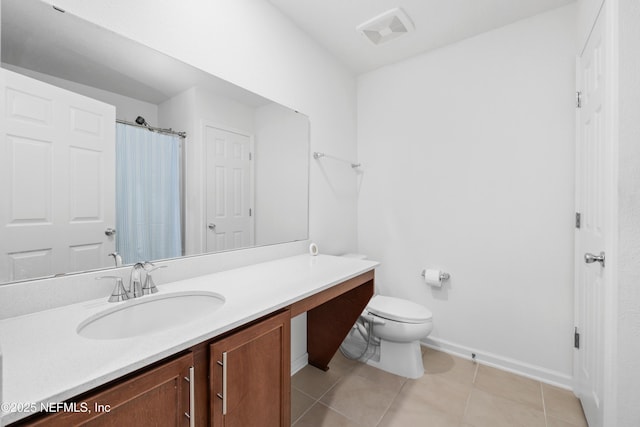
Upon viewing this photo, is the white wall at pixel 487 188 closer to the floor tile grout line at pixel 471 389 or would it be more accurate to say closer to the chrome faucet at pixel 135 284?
the floor tile grout line at pixel 471 389

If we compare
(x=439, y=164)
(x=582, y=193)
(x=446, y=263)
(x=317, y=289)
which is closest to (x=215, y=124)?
(x=317, y=289)

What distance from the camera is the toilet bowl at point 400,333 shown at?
1825 mm

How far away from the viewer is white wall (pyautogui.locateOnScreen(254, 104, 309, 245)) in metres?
1.76

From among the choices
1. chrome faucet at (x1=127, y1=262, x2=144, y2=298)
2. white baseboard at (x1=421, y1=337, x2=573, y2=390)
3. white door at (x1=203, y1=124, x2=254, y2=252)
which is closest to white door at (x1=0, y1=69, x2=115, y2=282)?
chrome faucet at (x1=127, y1=262, x2=144, y2=298)

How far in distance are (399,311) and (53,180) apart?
1.93 metres

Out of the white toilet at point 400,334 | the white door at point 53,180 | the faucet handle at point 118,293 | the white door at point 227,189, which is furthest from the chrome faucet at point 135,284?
the white toilet at point 400,334

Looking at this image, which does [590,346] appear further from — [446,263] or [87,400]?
[87,400]

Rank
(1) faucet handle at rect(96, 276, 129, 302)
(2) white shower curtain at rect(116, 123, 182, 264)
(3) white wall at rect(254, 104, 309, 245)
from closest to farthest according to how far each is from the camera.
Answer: (1) faucet handle at rect(96, 276, 129, 302) → (2) white shower curtain at rect(116, 123, 182, 264) → (3) white wall at rect(254, 104, 309, 245)

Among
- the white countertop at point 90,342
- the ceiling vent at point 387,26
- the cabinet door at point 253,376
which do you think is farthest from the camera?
the ceiling vent at point 387,26

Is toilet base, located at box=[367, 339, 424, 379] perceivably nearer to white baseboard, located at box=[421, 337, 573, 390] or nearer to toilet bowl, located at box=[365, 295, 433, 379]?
toilet bowl, located at box=[365, 295, 433, 379]

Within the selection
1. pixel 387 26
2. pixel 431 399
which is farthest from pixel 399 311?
pixel 387 26

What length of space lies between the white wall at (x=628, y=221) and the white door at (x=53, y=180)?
201cm

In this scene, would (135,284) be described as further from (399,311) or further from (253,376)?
(399,311)

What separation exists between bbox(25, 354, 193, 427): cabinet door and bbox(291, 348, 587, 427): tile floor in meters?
1.01
